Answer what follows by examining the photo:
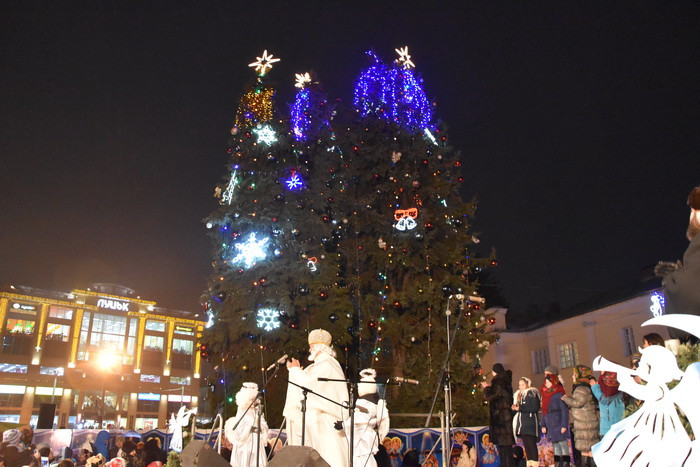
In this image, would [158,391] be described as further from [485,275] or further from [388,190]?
[388,190]

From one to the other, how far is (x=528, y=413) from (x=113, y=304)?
191ft

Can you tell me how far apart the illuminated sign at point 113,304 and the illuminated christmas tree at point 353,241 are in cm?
4377

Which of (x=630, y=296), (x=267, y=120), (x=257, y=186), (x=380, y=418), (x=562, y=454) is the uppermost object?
(x=267, y=120)

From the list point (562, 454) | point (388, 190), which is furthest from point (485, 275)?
point (562, 454)

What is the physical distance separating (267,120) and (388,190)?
17.7 feet

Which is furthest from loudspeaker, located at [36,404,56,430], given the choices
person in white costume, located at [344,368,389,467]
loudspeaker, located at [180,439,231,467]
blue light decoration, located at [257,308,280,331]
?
loudspeaker, located at [180,439,231,467]

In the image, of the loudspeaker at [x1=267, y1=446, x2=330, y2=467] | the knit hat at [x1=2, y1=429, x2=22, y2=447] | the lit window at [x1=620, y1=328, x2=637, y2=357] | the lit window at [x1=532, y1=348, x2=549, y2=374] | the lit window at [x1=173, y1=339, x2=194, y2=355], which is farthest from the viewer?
the lit window at [x1=173, y1=339, x2=194, y2=355]

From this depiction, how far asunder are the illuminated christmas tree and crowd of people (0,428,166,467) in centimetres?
557

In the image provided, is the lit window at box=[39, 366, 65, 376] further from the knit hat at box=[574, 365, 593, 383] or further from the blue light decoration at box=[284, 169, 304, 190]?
the knit hat at box=[574, 365, 593, 383]

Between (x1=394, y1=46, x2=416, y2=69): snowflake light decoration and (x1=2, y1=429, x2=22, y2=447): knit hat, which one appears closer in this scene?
(x1=2, y1=429, x2=22, y2=447): knit hat

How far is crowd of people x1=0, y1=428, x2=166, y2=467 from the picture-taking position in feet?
26.2

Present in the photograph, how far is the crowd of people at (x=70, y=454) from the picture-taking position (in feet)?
26.2

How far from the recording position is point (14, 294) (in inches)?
2096

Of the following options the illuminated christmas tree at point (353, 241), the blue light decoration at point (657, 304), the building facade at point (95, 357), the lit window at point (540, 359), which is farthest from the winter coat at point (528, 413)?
the building facade at point (95, 357)
